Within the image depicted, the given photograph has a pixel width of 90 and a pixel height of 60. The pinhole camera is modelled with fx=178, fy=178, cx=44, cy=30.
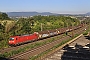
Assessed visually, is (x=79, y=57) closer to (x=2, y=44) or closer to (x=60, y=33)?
(x=2, y=44)

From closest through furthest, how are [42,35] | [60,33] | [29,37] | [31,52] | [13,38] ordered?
1. [31,52]
2. [13,38]
3. [29,37]
4. [42,35]
5. [60,33]

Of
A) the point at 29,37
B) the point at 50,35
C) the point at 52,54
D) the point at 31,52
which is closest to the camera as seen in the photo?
the point at 52,54

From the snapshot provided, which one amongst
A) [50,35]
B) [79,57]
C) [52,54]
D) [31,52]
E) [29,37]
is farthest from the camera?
[50,35]

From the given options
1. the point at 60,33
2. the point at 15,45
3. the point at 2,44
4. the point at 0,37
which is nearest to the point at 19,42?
the point at 15,45

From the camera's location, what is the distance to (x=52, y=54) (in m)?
24.0

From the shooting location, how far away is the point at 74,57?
21.6m

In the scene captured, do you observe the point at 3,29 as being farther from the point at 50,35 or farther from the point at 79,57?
the point at 79,57

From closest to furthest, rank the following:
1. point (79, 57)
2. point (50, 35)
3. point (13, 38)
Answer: point (79, 57) < point (13, 38) < point (50, 35)

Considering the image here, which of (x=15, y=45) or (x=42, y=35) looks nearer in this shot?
(x=15, y=45)

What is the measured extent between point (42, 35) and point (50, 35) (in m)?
4.80

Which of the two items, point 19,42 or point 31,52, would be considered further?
point 19,42

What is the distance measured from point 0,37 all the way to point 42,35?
1039cm

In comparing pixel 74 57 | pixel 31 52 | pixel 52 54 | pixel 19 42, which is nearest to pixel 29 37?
pixel 19 42

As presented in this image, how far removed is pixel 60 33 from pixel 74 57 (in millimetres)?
34738
